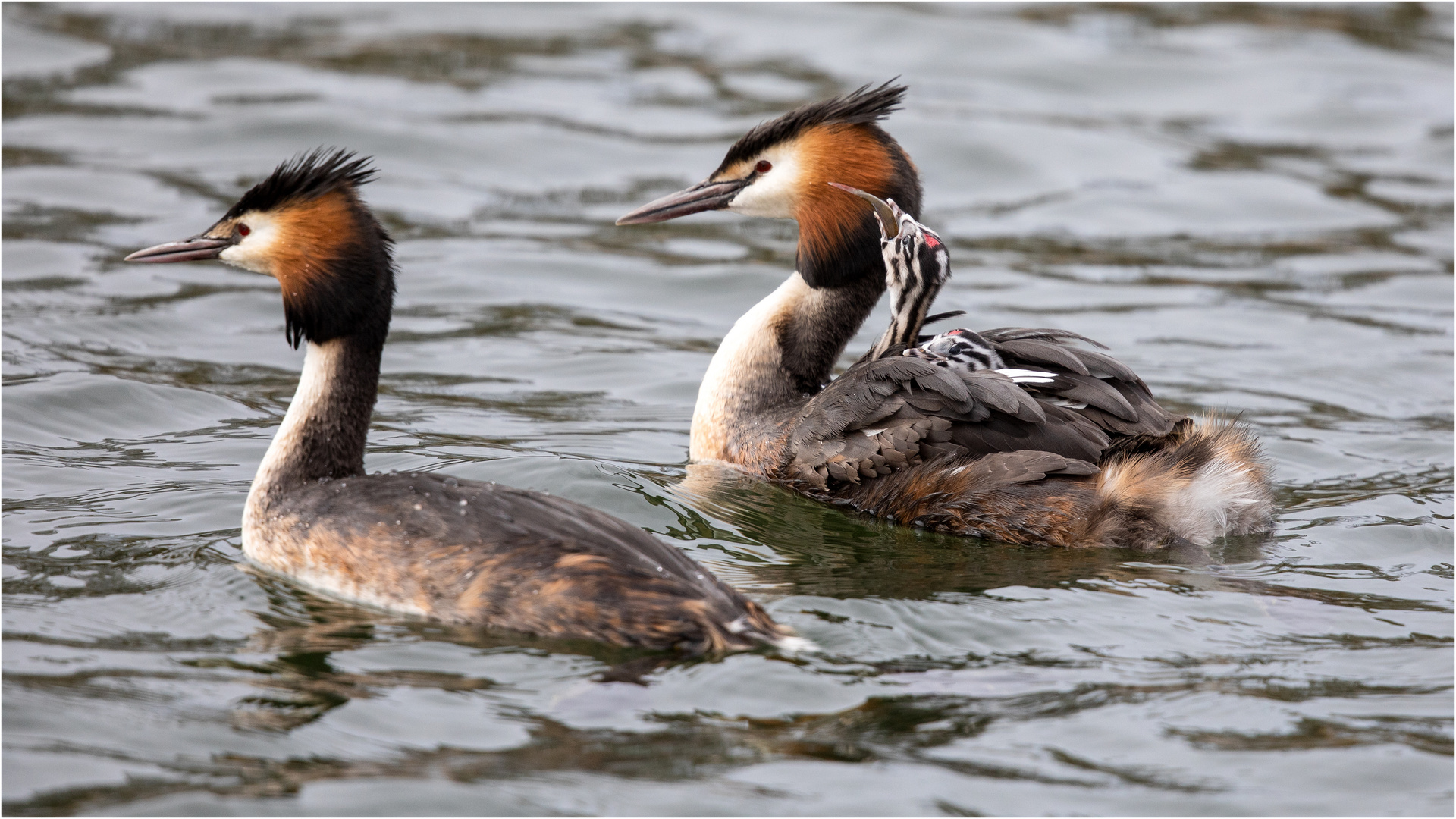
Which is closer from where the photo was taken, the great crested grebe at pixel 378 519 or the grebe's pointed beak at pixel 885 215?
the great crested grebe at pixel 378 519

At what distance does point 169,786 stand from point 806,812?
1541mm

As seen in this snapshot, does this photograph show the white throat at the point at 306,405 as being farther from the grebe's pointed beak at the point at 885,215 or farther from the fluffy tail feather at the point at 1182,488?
the fluffy tail feather at the point at 1182,488

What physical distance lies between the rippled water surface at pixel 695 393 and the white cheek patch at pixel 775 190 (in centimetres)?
120

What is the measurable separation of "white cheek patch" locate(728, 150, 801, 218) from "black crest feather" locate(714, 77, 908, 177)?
69 millimetres

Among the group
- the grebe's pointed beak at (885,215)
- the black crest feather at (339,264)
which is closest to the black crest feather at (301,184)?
the black crest feather at (339,264)

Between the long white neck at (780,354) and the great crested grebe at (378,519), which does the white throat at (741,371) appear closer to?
A: the long white neck at (780,354)

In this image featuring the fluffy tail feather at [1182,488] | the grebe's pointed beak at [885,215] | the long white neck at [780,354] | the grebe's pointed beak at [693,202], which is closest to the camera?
the fluffy tail feather at [1182,488]

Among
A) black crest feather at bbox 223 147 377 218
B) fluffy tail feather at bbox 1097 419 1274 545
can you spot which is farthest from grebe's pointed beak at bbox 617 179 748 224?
fluffy tail feather at bbox 1097 419 1274 545

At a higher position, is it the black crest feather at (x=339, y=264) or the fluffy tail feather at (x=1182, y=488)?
the black crest feather at (x=339, y=264)

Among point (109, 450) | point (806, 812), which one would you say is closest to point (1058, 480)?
point (806, 812)

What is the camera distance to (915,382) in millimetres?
6156

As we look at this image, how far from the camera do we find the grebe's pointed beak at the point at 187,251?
566cm

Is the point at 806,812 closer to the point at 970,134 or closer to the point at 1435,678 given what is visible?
the point at 1435,678

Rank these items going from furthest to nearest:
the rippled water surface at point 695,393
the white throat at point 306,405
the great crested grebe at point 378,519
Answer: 1. the white throat at point 306,405
2. the great crested grebe at point 378,519
3. the rippled water surface at point 695,393
